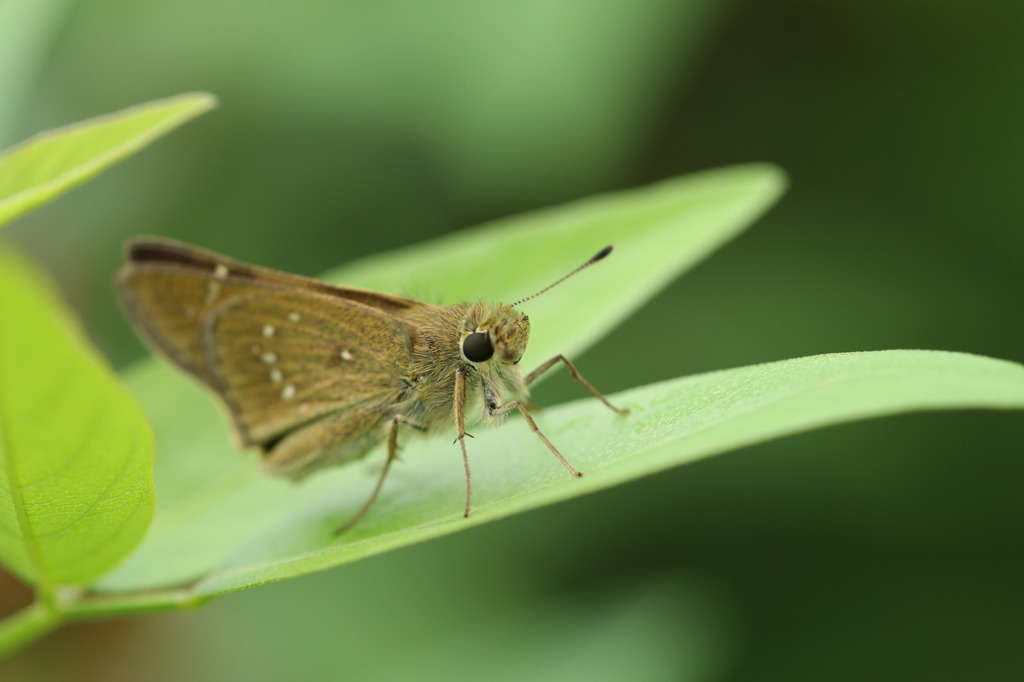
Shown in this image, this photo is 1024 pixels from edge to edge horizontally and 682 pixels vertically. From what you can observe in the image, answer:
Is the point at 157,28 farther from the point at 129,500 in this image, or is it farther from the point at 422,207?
the point at 129,500

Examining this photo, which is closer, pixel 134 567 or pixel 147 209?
pixel 134 567

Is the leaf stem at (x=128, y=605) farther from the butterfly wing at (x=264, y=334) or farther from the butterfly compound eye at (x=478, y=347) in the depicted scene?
the butterfly compound eye at (x=478, y=347)

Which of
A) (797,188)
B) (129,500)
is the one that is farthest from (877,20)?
(129,500)

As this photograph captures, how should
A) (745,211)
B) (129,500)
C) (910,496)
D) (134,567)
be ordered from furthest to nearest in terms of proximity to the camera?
1. (910,496)
2. (745,211)
3. (134,567)
4. (129,500)

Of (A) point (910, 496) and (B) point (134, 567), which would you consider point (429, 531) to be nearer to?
(B) point (134, 567)

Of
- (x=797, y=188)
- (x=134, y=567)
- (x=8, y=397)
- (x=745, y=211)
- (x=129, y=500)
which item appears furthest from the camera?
(x=797, y=188)

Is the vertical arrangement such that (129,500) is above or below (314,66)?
below

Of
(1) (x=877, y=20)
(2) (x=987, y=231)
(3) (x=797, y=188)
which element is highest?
(1) (x=877, y=20)
